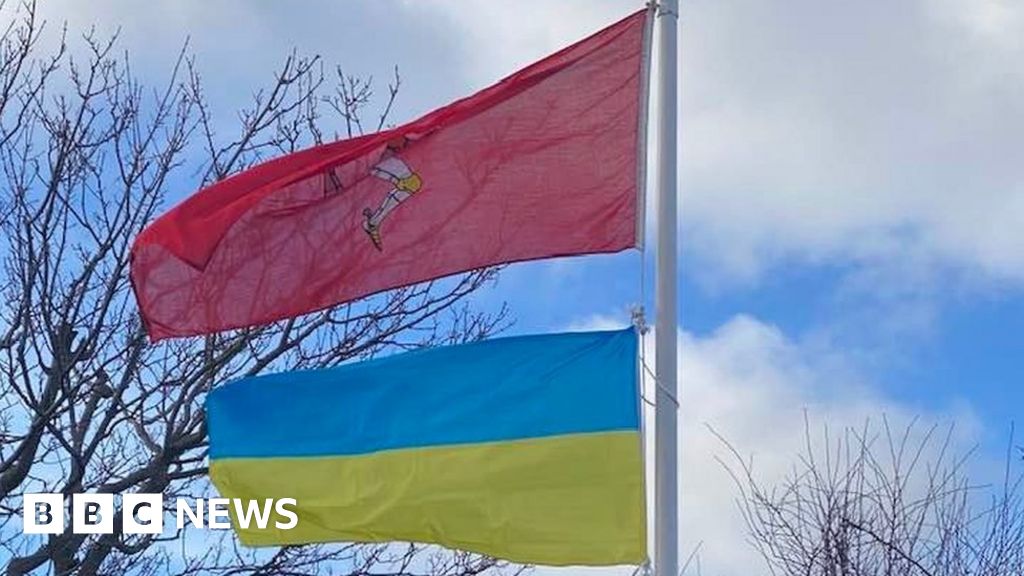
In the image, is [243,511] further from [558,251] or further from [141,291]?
[558,251]

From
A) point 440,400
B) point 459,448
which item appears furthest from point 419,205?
point 459,448

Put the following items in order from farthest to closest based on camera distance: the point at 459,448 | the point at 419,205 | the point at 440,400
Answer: the point at 419,205
the point at 440,400
the point at 459,448

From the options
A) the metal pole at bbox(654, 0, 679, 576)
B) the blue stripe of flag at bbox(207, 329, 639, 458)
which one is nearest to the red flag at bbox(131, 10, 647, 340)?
the metal pole at bbox(654, 0, 679, 576)

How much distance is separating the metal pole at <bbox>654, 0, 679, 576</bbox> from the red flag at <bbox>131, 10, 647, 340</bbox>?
4.4 inches

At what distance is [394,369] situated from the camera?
6.93m

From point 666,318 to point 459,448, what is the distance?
A: 0.96 metres

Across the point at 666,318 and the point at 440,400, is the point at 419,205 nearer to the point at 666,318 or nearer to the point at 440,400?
the point at 440,400

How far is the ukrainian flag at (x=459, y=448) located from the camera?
6.53m

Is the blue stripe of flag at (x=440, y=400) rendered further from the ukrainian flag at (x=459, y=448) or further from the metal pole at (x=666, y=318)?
the metal pole at (x=666, y=318)

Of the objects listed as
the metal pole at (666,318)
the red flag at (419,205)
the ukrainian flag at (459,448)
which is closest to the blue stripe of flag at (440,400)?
the ukrainian flag at (459,448)

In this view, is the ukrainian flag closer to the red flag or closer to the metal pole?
the metal pole

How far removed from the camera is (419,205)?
280 inches

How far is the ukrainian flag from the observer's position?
6531mm

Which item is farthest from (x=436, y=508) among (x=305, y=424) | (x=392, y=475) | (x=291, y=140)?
(x=291, y=140)
